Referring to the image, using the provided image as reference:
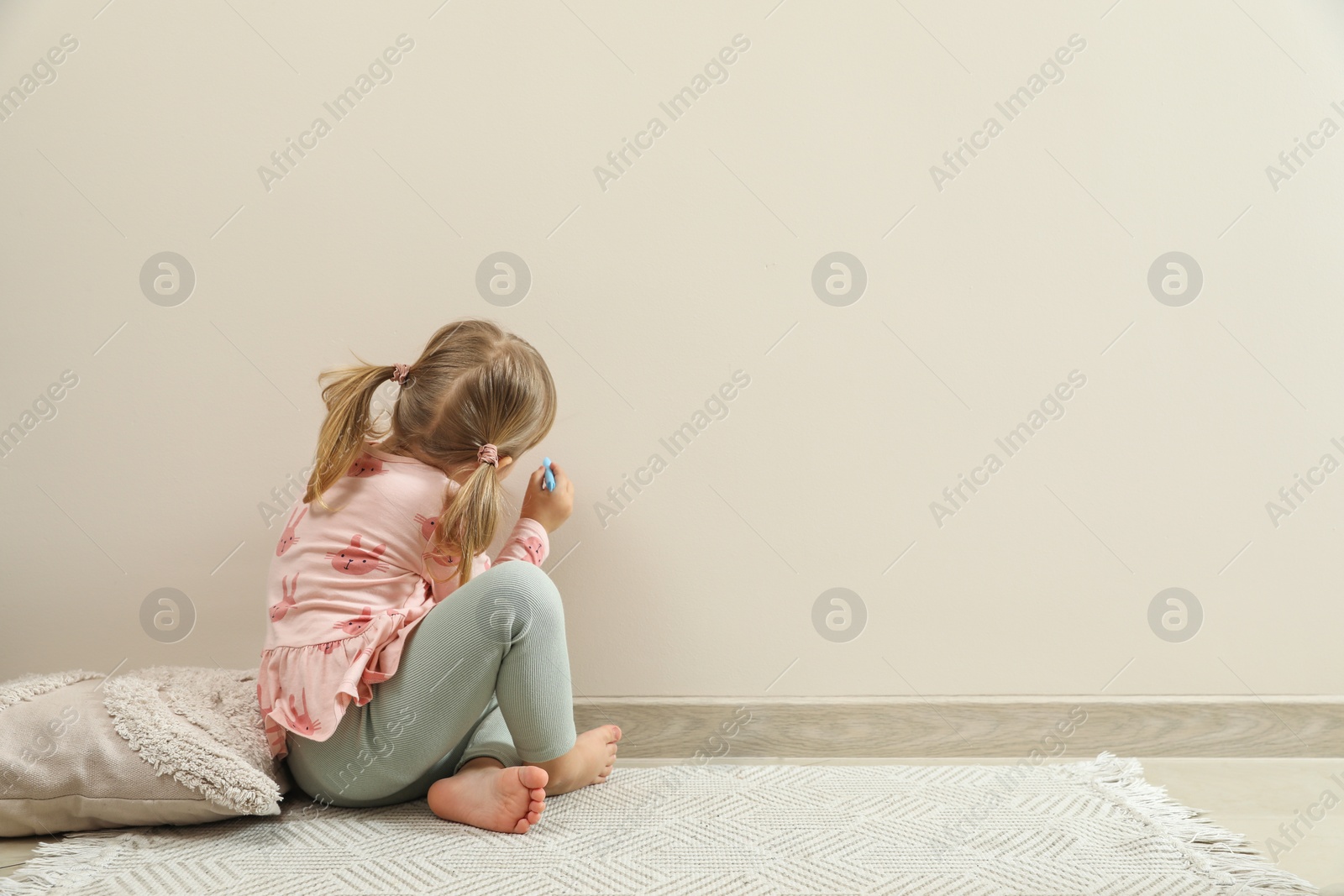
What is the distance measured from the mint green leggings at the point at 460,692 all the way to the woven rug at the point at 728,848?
0.22 ft

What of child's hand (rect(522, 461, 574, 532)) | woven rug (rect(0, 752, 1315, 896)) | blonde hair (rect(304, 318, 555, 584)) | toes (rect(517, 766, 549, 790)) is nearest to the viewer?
woven rug (rect(0, 752, 1315, 896))

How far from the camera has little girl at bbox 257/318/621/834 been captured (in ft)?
3.23

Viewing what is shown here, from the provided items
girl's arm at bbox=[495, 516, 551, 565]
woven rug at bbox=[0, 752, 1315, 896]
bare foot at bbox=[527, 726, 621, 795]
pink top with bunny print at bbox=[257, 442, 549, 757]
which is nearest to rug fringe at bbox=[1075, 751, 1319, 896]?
woven rug at bbox=[0, 752, 1315, 896]

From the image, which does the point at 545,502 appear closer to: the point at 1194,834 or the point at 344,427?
the point at 344,427

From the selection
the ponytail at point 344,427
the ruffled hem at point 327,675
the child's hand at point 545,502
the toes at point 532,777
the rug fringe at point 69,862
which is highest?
the child's hand at point 545,502

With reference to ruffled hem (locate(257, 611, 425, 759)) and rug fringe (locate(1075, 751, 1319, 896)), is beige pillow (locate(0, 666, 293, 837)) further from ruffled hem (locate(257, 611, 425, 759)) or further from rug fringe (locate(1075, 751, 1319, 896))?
rug fringe (locate(1075, 751, 1319, 896))

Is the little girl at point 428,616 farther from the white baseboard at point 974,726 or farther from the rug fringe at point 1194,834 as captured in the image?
the rug fringe at point 1194,834

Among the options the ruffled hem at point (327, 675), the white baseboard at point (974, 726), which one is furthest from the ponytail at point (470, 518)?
the white baseboard at point (974, 726)

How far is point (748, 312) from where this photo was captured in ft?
4.15

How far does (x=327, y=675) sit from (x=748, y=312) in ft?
2.39

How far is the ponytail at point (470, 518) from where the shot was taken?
103 centimetres

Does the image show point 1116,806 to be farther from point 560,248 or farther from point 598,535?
point 560,248

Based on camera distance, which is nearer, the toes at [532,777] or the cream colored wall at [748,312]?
the toes at [532,777]

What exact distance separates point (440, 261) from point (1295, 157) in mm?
1244
